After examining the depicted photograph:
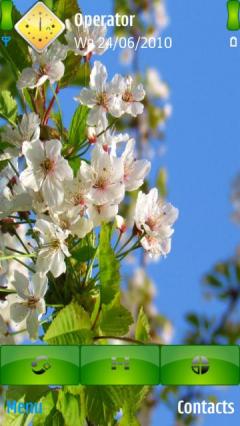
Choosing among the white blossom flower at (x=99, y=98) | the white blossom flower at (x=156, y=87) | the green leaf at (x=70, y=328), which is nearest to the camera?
the green leaf at (x=70, y=328)

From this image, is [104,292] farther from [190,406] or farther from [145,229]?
[190,406]

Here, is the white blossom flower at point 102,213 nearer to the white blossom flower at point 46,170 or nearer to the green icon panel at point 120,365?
the white blossom flower at point 46,170

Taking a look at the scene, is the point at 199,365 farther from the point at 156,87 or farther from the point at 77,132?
the point at 156,87

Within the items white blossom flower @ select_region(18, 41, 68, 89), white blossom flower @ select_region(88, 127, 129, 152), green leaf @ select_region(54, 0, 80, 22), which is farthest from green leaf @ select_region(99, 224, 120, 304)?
green leaf @ select_region(54, 0, 80, 22)

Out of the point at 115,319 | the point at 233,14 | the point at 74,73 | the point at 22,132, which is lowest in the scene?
the point at 115,319

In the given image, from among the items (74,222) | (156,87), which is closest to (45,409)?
(74,222)

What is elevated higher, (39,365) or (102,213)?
(102,213)

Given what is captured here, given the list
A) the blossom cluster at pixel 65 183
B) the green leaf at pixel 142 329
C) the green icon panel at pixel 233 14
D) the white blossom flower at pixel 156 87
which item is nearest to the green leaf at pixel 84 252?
the blossom cluster at pixel 65 183
